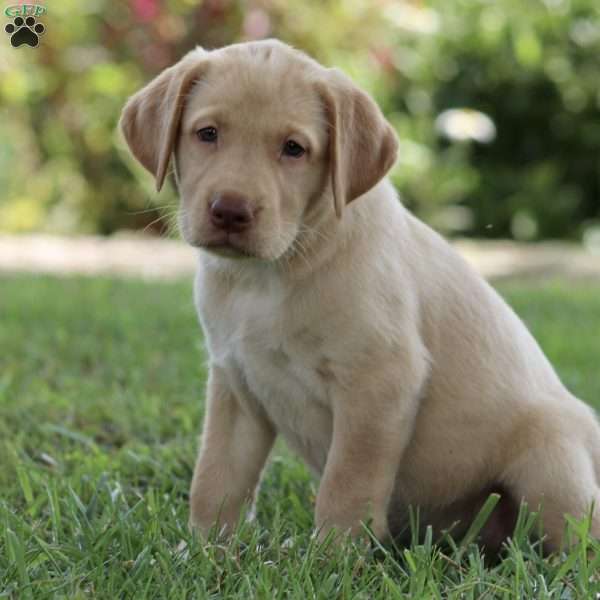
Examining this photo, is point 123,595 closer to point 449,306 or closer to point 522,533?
point 522,533

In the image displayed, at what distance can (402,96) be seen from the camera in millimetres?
12352

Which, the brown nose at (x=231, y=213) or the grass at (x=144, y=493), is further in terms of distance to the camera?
the brown nose at (x=231, y=213)

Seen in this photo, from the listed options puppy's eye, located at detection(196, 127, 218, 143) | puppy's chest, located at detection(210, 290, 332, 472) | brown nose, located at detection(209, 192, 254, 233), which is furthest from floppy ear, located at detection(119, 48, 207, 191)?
puppy's chest, located at detection(210, 290, 332, 472)

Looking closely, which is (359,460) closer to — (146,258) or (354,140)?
(354,140)

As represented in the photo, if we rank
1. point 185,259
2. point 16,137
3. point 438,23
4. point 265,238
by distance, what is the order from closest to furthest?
1. point 265,238
2. point 185,259
3. point 16,137
4. point 438,23

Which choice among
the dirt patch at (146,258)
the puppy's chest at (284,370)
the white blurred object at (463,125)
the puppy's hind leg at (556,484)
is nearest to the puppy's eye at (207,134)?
the puppy's chest at (284,370)

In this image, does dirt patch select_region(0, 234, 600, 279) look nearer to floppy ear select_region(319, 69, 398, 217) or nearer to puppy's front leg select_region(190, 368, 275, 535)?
puppy's front leg select_region(190, 368, 275, 535)

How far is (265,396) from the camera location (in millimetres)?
3295

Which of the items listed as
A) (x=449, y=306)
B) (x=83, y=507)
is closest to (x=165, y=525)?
(x=83, y=507)

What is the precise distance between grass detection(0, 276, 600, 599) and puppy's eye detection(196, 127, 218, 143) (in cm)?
98

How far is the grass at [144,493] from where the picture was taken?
106 inches

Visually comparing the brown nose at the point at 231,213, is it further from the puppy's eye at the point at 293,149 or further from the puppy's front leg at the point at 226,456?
the puppy's front leg at the point at 226,456

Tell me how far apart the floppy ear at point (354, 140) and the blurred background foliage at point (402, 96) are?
7.53m

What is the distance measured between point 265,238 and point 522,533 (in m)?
1.00
